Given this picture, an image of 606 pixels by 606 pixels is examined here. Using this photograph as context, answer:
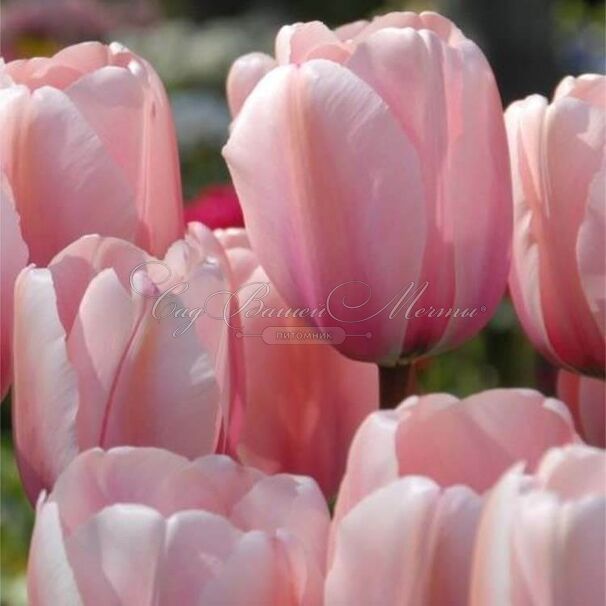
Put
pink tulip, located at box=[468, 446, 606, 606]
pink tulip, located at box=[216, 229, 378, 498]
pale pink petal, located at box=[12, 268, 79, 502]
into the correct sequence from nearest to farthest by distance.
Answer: pink tulip, located at box=[468, 446, 606, 606]
pale pink petal, located at box=[12, 268, 79, 502]
pink tulip, located at box=[216, 229, 378, 498]

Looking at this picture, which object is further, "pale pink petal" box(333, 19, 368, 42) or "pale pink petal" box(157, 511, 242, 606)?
"pale pink petal" box(333, 19, 368, 42)

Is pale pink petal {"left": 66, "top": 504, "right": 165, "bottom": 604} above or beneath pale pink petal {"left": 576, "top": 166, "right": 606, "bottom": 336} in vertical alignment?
beneath

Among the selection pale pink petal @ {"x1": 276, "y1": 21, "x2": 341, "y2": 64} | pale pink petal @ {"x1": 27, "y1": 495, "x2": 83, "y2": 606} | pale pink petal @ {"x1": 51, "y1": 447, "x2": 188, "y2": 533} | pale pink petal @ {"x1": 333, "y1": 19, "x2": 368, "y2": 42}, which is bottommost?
pale pink petal @ {"x1": 27, "y1": 495, "x2": 83, "y2": 606}

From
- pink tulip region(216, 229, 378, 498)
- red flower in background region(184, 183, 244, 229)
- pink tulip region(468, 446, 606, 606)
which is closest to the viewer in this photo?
pink tulip region(468, 446, 606, 606)

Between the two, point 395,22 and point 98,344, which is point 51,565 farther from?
point 395,22

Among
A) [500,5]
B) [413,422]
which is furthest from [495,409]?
[500,5]

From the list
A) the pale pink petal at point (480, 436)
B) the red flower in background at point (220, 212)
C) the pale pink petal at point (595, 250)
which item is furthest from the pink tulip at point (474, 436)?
the red flower in background at point (220, 212)

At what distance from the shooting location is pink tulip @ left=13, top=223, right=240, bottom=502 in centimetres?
46

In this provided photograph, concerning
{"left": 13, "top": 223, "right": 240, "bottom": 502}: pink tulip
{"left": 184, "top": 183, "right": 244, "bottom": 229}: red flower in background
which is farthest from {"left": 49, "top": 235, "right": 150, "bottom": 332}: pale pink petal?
{"left": 184, "top": 183, "right": 244, "bottom": 229}: red flower in background

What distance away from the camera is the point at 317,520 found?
412 millimetres

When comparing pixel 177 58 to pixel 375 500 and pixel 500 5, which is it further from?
pixel 375 500

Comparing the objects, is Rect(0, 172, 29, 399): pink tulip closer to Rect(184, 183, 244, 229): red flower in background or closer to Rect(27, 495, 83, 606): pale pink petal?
Rect(27, 495, 83, 606): pale pink petal

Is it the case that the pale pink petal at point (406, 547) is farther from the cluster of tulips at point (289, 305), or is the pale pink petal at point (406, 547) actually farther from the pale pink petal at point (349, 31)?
the pale pink petal at point (349, 31)

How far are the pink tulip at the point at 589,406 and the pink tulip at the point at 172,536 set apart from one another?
0.61 feet
